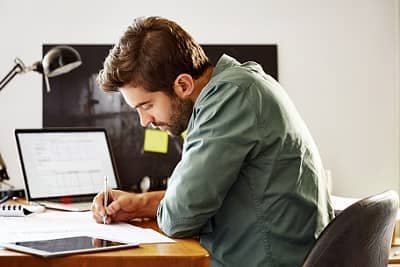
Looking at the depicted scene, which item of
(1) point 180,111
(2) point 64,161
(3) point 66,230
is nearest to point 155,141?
(2) point 64,161

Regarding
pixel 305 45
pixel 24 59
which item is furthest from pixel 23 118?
pixel 305 45

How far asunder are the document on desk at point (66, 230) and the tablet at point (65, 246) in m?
0.05

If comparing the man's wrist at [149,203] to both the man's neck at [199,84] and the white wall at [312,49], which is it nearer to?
the man's neck at [199,84]

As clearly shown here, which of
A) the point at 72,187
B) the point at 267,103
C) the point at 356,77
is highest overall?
the point at 267,103

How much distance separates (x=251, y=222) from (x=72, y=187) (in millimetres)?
1054

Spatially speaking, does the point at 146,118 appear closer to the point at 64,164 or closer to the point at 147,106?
the point at 147,106

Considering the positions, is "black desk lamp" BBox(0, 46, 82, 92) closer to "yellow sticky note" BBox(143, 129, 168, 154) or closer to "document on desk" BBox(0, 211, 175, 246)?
"yellow sticky note" BBox(143, 129, 168, 154)

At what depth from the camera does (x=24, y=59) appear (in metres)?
2.62

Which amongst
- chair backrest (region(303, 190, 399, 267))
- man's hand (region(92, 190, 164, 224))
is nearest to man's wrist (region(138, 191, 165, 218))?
man's hand (region(92, 190, 164, 224))

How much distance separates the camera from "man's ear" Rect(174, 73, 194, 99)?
1.48 m

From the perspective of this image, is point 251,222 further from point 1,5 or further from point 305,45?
point 1,5

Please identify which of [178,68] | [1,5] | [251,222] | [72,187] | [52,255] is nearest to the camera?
[52,255]

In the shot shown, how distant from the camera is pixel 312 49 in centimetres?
271

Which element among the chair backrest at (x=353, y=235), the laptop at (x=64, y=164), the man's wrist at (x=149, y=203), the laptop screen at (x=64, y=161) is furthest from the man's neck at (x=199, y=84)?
the laptop screen at (x=64, y=161)
